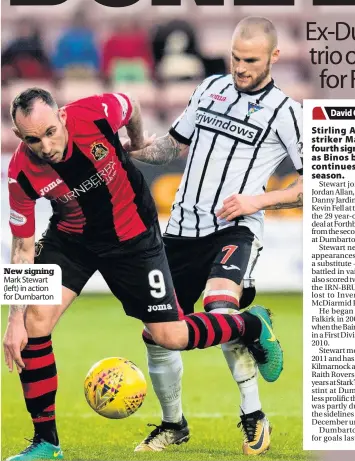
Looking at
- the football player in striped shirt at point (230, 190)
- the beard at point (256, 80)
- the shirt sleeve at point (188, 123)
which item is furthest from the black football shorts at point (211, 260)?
the beard at point (256, 80)

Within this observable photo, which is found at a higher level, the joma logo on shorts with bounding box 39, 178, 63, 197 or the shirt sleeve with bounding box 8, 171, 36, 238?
the joma logo on shorts with bounding box 39, 178, 63, 197

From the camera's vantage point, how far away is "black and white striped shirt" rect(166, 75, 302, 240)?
628 centimetres

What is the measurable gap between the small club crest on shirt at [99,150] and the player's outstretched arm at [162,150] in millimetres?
544

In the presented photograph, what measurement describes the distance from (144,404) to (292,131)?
269 centimetres

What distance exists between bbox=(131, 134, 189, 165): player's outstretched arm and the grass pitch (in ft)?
5.93

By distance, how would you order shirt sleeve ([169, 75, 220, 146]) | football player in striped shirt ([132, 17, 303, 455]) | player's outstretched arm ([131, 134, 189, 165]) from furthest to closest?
shirt sleeve ([169, 75, 220, 146]) → player's outstretched arm ([131, 134, 189, 165]) → football player in striped shirt ([132, 17, 303, 455])

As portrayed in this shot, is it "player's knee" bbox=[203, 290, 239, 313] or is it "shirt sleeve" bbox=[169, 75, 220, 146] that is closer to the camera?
"player's knee" bbox=[203, 290, 239, 313]

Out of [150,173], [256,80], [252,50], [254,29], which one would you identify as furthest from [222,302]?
[150,173]

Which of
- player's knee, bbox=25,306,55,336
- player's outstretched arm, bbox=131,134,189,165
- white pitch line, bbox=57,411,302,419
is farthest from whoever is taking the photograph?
white pitch line, bbox=57,411,302,419

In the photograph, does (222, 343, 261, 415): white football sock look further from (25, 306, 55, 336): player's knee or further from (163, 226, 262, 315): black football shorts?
(25, 306, 55, 336): player's knee

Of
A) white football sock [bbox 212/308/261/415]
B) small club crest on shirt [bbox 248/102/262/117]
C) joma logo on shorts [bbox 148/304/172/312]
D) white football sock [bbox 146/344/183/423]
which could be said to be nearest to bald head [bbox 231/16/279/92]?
small club crest on shirt [bbox 248/102/262/117]

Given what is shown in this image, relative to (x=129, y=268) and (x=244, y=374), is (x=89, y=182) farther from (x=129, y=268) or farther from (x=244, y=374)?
(x=244, y=374)

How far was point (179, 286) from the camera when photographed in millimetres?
6363

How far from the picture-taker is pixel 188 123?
255 inches
